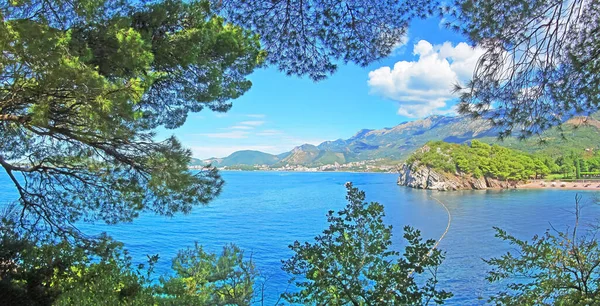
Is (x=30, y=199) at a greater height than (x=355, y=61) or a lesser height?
lesser

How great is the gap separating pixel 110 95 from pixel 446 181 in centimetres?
5784

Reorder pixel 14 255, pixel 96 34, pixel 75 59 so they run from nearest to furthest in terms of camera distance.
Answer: pixel 75 59 → pixel 96 34 → pixel 14 255

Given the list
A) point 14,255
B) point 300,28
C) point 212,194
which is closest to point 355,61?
point 300,28

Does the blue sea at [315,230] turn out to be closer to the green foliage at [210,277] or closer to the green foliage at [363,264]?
the green foliage at [210,277]

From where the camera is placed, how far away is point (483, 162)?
56406mm

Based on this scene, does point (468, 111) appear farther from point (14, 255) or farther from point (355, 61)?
point (14, 255)

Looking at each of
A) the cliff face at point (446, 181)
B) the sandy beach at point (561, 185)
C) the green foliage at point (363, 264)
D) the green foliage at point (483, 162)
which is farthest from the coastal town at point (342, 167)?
the green foliage at point (363, 264)

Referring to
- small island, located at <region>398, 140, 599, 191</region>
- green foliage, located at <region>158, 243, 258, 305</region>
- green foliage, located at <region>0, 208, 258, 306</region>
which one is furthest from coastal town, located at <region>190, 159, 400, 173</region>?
green foliage, located at <region>0, 208, 258, 306</region>

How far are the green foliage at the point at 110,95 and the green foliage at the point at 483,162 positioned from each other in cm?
5749

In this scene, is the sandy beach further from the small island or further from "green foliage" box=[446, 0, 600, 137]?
"green foliage" box=[446, 0, 600, 137]

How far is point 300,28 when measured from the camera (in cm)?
370

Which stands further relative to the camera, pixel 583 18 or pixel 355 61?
pixel 355 61

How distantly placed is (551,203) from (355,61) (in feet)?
134

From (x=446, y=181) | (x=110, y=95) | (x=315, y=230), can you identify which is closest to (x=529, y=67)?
(x=110, y=95)
